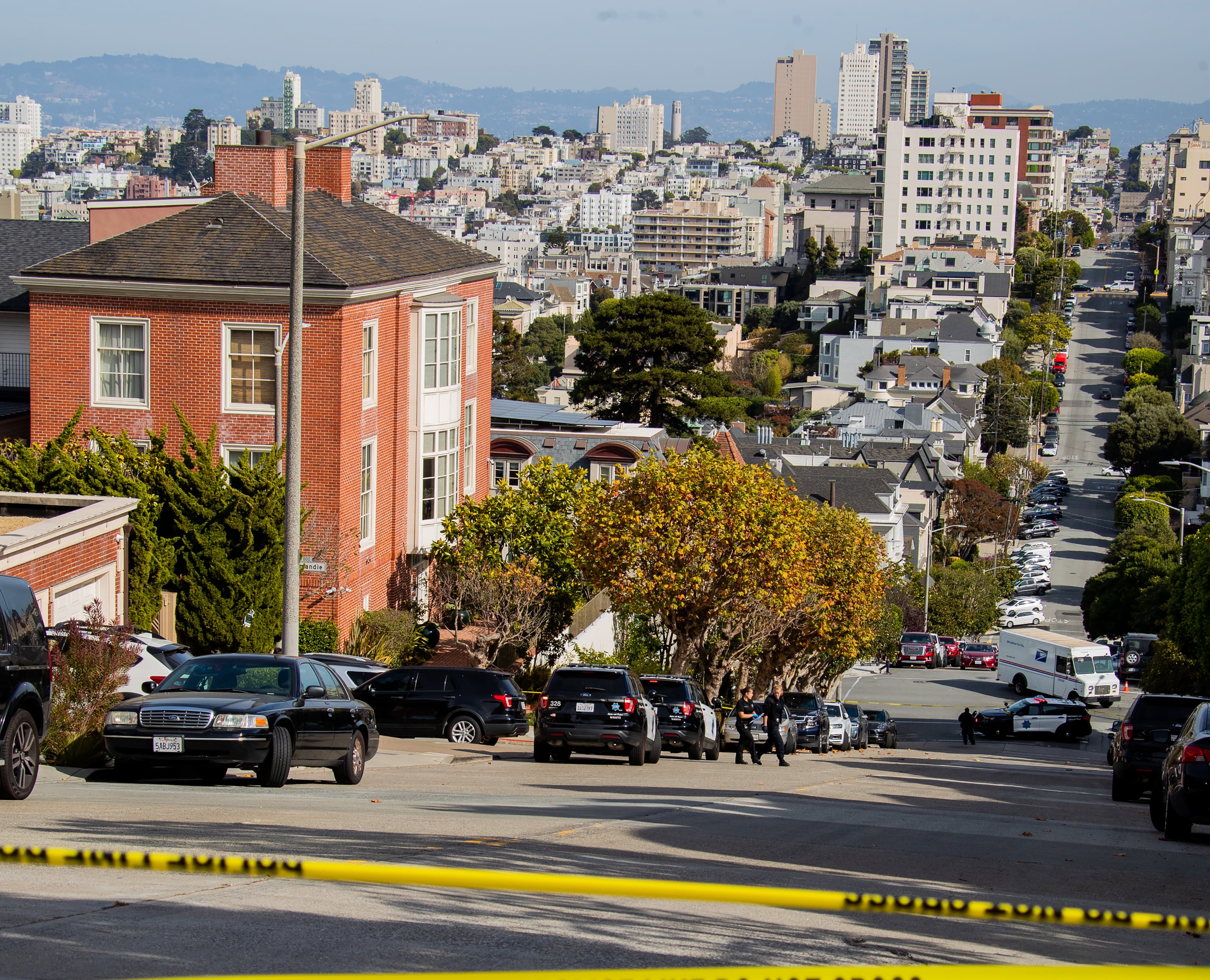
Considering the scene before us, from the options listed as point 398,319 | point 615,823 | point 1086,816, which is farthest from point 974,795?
point 398,319

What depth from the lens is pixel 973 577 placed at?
9400 centimetres

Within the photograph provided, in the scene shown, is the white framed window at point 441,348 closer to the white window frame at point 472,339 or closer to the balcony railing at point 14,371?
the white window frame at point 472,339

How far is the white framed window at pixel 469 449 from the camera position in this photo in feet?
140

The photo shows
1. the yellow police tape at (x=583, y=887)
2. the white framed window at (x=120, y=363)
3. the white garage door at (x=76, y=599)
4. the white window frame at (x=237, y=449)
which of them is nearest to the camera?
the yellow police tape at (x=583, y=887)

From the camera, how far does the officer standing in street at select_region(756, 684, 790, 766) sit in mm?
26562

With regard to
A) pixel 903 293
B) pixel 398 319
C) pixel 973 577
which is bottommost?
pixel 973 577

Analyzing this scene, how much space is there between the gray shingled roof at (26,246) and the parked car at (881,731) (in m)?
25.4

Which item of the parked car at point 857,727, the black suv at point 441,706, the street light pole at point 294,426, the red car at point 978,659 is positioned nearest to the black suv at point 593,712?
the black suv at point 441,706

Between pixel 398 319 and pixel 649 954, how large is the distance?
30.8 metres

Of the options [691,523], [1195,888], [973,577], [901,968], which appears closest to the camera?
[901,968]

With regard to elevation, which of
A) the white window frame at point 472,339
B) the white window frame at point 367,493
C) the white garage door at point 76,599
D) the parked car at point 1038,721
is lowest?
the parked car at point 1038,721

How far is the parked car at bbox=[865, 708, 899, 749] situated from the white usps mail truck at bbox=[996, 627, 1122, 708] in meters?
17.7

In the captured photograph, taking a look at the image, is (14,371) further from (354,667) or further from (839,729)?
(839,729)

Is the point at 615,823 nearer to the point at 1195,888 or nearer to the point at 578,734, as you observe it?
the point at 1195,888
